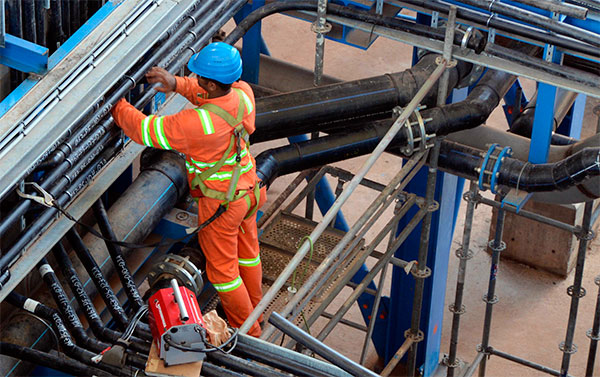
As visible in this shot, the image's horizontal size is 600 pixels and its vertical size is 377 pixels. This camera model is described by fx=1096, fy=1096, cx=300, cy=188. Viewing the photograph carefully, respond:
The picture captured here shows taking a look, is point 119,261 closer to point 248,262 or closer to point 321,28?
point 248,262

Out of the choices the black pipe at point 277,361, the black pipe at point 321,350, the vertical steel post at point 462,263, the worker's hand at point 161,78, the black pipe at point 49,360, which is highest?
the vertical steel post at point 462,263

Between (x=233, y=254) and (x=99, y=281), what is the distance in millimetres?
Result: 1053

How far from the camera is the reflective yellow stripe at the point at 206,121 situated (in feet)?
23.5

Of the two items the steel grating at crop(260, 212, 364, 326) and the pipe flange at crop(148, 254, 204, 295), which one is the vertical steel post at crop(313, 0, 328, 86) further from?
the pipe flange at crop(148, 254, 204, 295)

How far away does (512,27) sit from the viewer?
8.20m

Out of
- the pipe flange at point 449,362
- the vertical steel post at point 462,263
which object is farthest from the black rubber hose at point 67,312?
the pipe flange at point 449,362

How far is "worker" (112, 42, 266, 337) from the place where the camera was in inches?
281

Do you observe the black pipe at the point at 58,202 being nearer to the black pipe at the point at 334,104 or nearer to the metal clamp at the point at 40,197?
the metal clamp at the point at 40,197

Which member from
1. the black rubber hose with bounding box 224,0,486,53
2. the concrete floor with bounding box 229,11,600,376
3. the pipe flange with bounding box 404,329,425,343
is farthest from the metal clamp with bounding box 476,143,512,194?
the concrete floor with bounding box 229,11,600,376

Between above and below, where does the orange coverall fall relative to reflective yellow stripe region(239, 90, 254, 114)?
below

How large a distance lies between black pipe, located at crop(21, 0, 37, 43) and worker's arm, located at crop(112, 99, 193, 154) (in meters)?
0.69

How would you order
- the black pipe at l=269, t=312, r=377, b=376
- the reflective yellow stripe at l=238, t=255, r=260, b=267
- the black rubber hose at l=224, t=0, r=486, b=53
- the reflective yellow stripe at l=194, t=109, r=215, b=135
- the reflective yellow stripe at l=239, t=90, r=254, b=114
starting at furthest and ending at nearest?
the black rubber hose at l=224, t=0, r=486, b=53 → the reflective yellow stripe at l=238, t=255, r=260, b=267 → the reflective yellow stripe at l=239, t=90, r=254, b=114 → the reflective yellow stripe at l=194, t=109, r=215, b=135 → the black pipe at l=269, t=312, r=377, b=376

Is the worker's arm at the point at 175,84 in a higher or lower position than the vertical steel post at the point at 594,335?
lower

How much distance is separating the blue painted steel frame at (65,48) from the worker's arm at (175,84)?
52 cm
